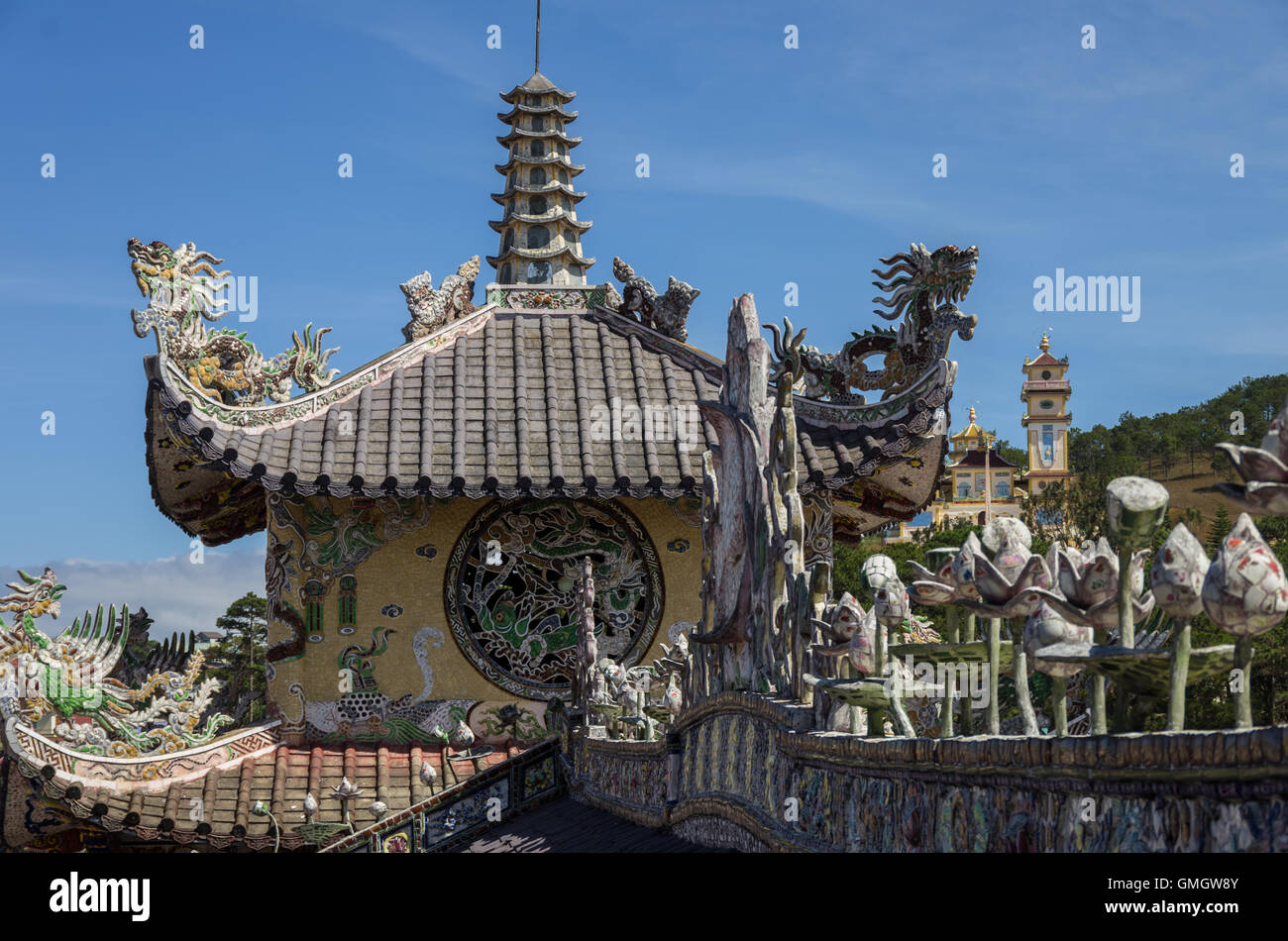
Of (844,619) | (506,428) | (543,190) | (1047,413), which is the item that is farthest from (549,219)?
(1047,413)

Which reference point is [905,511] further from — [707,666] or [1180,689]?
[1180,689]

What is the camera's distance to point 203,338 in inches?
691

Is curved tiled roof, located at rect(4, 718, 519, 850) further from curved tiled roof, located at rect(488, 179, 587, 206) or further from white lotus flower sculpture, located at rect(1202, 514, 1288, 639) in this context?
white lotus flower sculpture, located at rect(1202, 514, 1288, 639)

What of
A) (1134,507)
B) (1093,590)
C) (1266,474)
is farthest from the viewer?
(1093,590)

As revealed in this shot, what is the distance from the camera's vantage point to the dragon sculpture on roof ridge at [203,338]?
17125 millimetres

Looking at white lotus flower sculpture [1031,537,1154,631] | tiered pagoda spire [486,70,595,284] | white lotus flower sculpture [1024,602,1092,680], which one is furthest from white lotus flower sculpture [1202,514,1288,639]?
tiered pagoda spire [486,70,595,284]

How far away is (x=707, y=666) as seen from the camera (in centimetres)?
973

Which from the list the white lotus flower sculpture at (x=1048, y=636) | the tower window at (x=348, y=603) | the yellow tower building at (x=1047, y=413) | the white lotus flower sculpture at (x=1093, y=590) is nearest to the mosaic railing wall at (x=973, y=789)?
the white lotus flower sculpture at (x=1048, y=636)

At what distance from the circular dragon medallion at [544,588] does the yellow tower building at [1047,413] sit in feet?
124

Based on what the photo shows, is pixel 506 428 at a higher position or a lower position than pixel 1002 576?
higher

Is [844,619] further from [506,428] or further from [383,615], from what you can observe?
[383,615]

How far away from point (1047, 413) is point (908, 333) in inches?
1573

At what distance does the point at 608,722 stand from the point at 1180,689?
9.42 meters

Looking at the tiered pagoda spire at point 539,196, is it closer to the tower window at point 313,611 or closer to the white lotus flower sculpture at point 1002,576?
the tower window at point 313,611
